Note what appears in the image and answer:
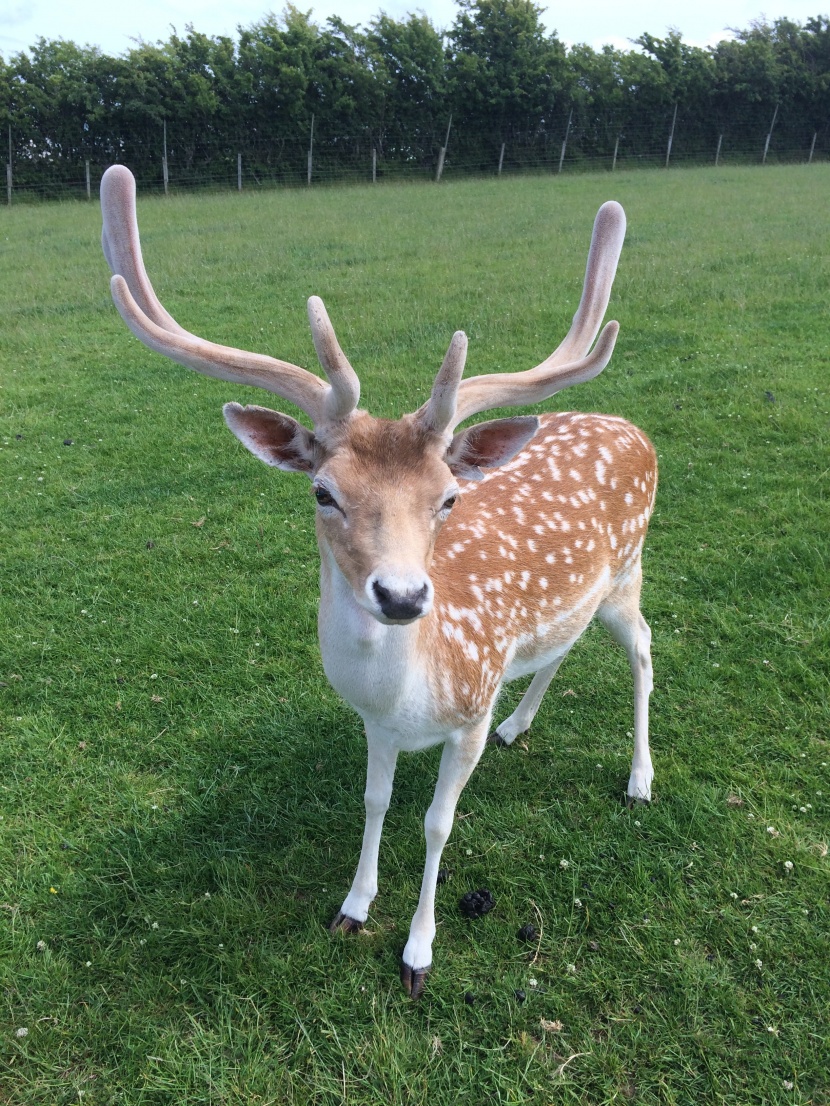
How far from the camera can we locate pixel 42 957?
2.66 metres

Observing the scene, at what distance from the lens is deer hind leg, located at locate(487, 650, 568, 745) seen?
3.67 meters

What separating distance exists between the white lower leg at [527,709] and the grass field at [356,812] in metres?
0.10

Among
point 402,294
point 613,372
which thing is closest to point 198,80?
point 402,294

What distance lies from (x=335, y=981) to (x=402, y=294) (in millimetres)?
10011

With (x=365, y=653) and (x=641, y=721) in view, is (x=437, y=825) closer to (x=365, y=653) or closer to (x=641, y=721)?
(x=365, y=653)

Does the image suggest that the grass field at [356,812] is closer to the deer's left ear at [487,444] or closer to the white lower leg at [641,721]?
the white lower leg at [641,721]

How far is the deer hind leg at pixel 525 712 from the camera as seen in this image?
144 inches

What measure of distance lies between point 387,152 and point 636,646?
34.2 m

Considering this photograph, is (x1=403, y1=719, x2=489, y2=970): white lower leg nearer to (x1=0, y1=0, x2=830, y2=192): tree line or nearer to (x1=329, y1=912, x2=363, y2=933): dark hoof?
(x1=329, y1=912, x2=363, y2=933): dark hoof

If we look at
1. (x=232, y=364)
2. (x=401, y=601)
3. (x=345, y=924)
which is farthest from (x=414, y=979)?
(x=232, y=364)

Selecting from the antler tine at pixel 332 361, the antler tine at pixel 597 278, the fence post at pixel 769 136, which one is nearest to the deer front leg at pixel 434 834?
the antler tine at pixel 332 361

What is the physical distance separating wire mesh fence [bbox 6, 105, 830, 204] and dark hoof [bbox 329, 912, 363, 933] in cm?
2949

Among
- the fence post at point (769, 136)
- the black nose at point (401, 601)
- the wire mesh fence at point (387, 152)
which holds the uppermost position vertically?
the fence post at point (769, 136)

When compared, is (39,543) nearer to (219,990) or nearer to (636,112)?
(219,990)
